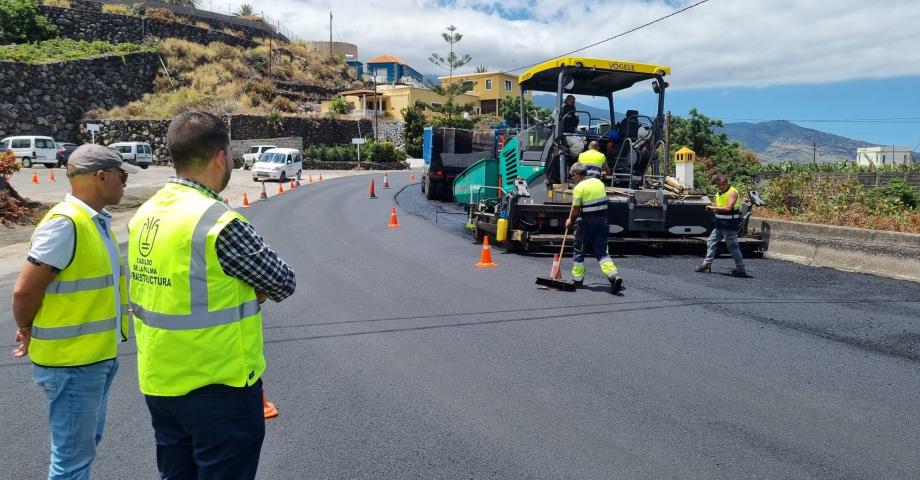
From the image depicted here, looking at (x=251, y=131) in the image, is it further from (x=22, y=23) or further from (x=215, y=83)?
(x=22, y=23)

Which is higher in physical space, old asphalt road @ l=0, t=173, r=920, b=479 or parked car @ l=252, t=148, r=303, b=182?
parked car @ l=252, t=148, r=303, b=182

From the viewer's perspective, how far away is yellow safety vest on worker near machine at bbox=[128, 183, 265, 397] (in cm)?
222

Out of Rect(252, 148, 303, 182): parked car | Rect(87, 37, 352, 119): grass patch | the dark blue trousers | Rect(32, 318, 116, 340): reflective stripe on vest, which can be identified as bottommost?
the dark blue trousers

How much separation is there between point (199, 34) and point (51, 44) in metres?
15.8

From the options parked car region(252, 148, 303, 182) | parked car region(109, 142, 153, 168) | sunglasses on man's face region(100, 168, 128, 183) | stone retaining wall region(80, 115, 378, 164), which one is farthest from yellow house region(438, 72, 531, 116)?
sunglasses on man's face region(100, 168, 128, 183)

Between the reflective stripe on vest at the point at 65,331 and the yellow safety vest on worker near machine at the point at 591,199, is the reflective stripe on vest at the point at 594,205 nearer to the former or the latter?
the yellow safety vest on worker near machine at the point at 591,199

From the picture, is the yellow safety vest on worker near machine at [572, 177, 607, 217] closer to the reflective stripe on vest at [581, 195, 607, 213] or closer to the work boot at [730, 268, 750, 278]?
the reflective stripe on vest at [581, 195, 607, 213]

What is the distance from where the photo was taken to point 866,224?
34.8ft

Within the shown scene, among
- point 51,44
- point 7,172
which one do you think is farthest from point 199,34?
point 7,172

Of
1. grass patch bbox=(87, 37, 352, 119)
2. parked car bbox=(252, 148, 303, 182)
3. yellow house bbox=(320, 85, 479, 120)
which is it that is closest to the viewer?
parked car bbox=(252, 148, 303, 182)

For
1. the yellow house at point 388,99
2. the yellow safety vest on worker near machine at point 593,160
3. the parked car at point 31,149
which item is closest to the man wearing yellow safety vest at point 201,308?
the yellow safety vest on worker near machine at point 593,160

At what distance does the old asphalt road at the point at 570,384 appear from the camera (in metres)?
3.82

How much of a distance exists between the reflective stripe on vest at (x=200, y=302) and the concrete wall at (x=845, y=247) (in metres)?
9.80

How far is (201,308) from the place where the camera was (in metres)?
2.24
